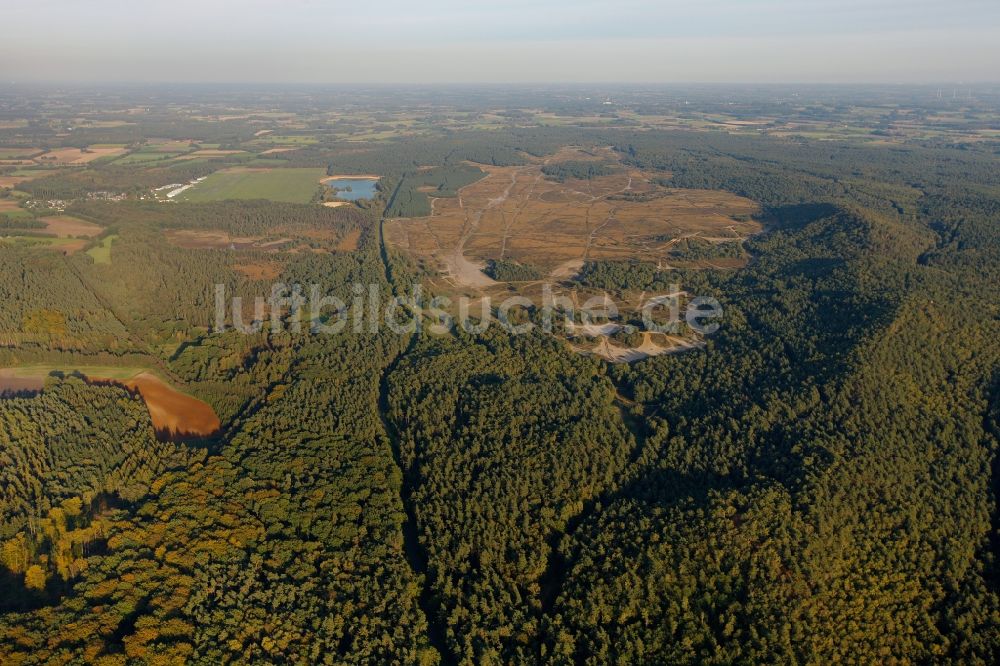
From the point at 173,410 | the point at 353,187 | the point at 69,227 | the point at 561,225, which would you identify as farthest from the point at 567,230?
the point at 69,227

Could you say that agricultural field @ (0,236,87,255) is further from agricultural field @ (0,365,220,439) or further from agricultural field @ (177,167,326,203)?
agricultural field @ (0,365,220,439)

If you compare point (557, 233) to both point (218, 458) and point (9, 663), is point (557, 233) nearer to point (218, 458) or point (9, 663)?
point (218, 458)

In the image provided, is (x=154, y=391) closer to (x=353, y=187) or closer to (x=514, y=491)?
(x=514, y=491)

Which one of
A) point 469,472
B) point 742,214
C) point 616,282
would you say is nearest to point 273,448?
point 469,472

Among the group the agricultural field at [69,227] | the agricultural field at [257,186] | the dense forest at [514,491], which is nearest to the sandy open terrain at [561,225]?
the dense forest at [514,491]

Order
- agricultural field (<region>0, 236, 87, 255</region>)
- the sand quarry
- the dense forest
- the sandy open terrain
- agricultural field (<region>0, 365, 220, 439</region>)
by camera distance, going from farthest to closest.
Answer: the sandy open terrain
agricultural field (<region>0, 236, 87, 255</region>)
the sand quarry
agricultural field (<region>0, 365, 220, 439</region>)
the dense forest

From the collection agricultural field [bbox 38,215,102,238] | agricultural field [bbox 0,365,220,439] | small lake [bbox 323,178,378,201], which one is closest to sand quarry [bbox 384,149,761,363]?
small lake [bbox 323,178,378,201]
